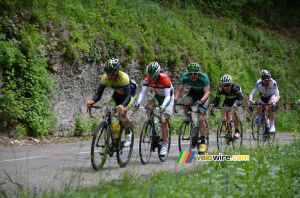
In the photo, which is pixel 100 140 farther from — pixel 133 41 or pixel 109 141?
pixel 133 41

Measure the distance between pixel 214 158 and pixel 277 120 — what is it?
58.4 ft

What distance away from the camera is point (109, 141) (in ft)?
24.8

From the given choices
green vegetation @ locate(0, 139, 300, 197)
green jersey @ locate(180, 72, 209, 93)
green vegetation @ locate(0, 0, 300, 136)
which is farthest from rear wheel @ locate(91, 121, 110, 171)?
green vegetation @ locate(0, 0, 300, 136)

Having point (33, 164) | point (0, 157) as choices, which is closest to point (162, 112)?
point (33, 164)

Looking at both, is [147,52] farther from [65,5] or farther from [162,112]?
[162,112]

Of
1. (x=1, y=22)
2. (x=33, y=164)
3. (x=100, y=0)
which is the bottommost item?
(x=33, y=164)

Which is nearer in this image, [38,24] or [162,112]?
[162,112]

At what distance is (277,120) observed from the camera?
24297 mm

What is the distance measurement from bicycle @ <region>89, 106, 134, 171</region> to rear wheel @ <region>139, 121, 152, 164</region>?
1.04ft

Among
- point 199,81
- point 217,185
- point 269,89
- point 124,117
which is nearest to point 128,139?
point 124,117

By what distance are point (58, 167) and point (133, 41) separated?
1084 centimetres

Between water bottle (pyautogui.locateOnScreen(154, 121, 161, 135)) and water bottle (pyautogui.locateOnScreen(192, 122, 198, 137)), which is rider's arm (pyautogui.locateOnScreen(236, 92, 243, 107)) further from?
water bottle (pyautogui.locateOnScreen(154, 121, 161, 135))

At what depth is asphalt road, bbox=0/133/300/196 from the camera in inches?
242

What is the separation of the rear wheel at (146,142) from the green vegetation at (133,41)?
5.01 metres
